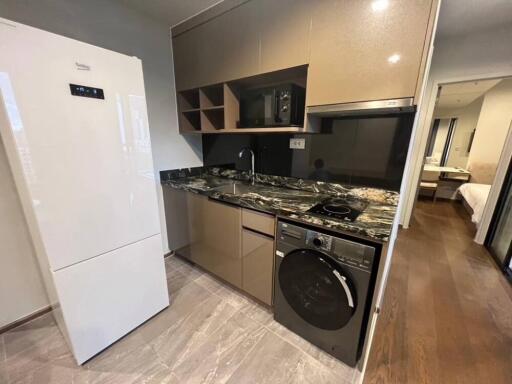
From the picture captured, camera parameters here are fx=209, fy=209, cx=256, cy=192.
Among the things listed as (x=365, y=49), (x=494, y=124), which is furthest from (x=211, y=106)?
(x=494, y=124)

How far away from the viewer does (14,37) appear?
0.86 meters

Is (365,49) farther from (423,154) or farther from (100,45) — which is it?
(423,154)

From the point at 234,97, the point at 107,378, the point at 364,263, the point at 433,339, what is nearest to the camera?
the point at 364,263

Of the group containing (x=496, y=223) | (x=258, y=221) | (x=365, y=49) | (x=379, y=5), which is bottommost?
(x=496, y=223)

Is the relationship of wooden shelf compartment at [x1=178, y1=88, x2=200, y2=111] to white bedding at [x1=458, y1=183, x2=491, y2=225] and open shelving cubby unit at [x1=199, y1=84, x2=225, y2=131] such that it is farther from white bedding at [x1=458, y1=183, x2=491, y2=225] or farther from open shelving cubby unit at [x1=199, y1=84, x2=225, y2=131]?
white bedding at [x1=458, y1=183, x2=491, y2=225]

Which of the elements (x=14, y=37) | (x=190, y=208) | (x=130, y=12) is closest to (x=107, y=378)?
(x=190, y=208)

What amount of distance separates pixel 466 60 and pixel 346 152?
6.94 ft

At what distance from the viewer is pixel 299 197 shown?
1641mm

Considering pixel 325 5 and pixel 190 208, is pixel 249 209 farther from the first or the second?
pixel 325 5

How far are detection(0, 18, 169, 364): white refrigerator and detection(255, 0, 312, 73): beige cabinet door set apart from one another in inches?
34.4

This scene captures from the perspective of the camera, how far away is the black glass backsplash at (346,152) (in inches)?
58.7

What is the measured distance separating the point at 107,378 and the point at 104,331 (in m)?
0.25

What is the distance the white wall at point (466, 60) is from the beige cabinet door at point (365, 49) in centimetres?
110

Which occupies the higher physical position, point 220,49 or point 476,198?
point 220,49
